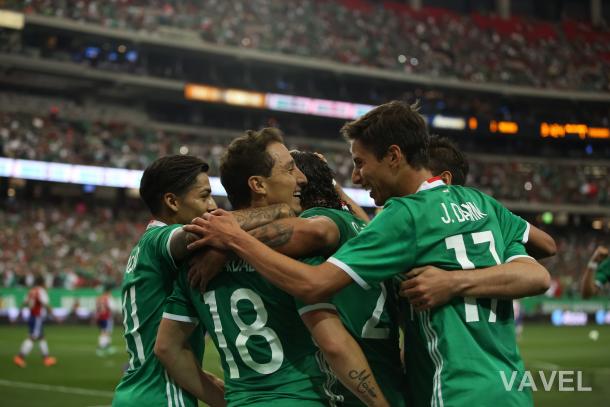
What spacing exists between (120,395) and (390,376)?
1.57m

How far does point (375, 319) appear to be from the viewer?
11.2ft

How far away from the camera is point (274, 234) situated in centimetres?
324

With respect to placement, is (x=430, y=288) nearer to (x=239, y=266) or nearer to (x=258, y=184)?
(x=239, y=266)

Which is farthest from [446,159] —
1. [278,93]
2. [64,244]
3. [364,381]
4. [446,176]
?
[278,93]

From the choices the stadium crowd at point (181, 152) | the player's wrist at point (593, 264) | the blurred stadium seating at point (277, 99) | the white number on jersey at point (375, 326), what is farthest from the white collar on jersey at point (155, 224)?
the stadium crowd at point (181, 152)

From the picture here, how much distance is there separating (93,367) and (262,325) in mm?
15742

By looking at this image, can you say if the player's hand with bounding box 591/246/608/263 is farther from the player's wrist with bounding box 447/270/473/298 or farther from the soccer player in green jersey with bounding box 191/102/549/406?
the player's wrist with bounding box 447/270/473/298

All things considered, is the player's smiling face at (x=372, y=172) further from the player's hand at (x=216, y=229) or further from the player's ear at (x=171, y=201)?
the player's ear at (x=171, y=201)

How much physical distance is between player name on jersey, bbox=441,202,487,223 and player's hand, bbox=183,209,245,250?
897mm

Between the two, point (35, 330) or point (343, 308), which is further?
point (35, 330)

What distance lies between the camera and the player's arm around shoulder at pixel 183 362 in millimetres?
3740

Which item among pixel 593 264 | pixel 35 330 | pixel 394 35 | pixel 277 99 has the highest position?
pixel 394 35

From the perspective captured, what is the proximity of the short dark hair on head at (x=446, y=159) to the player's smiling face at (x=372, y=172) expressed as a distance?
815 millimetres

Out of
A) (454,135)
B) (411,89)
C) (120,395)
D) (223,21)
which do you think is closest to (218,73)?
(223,21)
